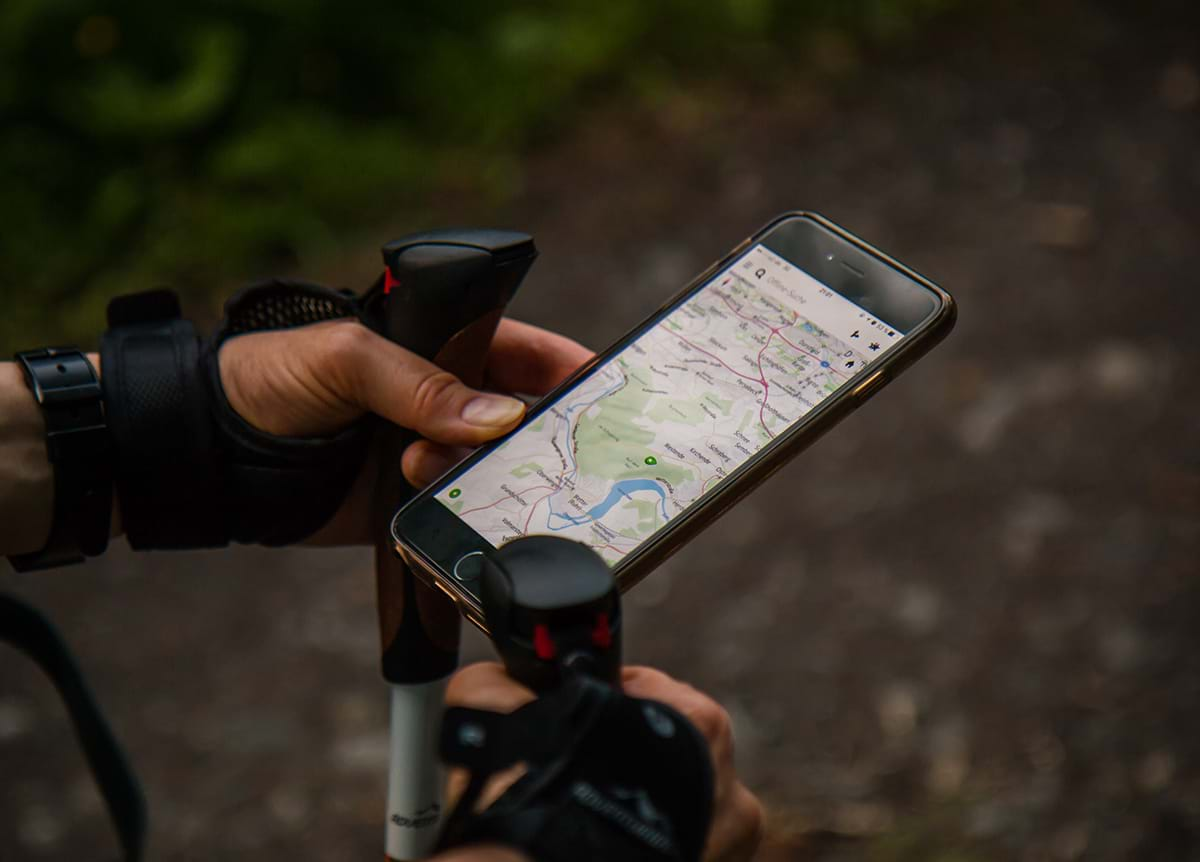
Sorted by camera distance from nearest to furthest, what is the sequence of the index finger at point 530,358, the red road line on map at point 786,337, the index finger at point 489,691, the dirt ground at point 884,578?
1. the index finger at point 489,691
2. the red road line on map at point 786,337
3. the index finger at point 530,358
4. the dirt ground at point 884,578

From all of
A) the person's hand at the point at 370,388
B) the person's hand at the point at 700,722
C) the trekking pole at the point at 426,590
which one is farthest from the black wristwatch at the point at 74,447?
the person's hand at the point at 700,722

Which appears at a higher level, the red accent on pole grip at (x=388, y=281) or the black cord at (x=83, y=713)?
the red accent on pole grip at (x=388, y=281)

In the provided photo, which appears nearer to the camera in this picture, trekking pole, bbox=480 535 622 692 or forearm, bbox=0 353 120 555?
trekking pole, bbox=480 535 622 692

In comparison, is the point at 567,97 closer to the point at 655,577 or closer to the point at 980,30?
the point at 980,30

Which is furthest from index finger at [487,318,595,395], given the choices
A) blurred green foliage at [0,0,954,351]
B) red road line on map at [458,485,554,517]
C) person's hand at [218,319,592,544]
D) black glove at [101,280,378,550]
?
blurred green foliage at [0,0,954,351]

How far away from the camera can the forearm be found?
1.47 metres

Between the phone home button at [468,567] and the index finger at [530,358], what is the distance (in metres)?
0.40

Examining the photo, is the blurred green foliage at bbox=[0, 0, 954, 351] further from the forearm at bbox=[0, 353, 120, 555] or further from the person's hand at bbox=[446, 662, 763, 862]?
the person's hand at bbox=[446, 662, 763, 862]

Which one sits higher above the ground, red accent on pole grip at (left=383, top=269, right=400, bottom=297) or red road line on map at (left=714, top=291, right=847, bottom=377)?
red accent on pole grip at (left=383, top=269, right=400, bottom=297)

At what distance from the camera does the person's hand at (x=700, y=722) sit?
1052 millimetres

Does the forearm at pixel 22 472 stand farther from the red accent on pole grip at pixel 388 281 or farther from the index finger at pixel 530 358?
the index finger at pixel 530 358

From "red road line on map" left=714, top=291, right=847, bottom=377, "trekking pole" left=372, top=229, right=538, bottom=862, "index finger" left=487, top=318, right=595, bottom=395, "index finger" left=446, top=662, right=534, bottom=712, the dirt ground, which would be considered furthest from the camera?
the dirt ground

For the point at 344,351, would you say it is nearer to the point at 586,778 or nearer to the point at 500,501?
the point at 500,501

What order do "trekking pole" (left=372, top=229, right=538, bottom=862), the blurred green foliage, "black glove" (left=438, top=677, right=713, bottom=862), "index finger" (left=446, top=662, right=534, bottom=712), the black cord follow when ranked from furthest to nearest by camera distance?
the blurred green foliage < the black cord < "trekking pole" (left=372, top=229, right=538, bottom=862) < "index finger" (left=446, top=662, right=534, bottom=712) < "black glove" (left=438, top=677, right=713, bottom=862)
